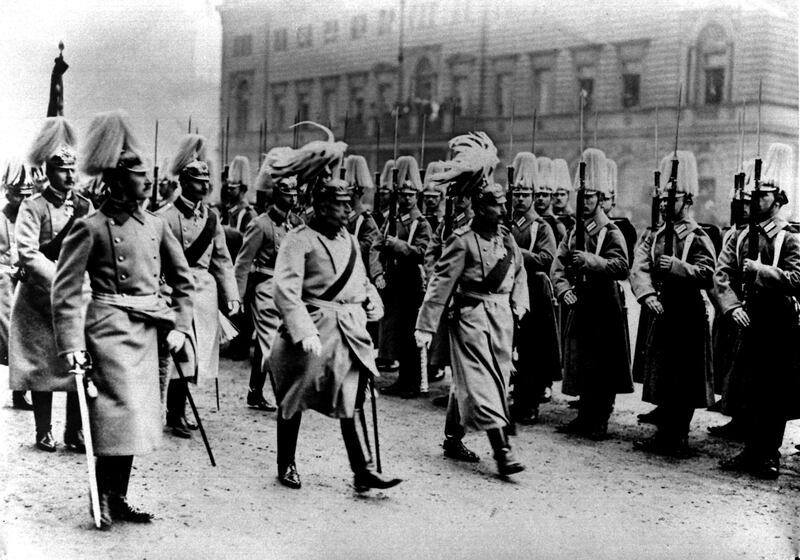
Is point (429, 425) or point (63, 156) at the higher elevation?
point (63, 156)

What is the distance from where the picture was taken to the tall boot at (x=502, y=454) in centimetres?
652

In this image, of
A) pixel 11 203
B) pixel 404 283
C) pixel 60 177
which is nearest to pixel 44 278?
pixel 11 203

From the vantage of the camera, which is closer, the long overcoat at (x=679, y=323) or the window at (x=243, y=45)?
the window at (x=243, y=45)

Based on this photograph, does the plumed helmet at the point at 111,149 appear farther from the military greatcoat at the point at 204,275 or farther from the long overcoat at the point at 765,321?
the long overcoat at the point at 765,321

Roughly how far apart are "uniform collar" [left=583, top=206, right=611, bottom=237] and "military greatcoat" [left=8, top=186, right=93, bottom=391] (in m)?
3.91

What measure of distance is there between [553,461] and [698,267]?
1813 mm

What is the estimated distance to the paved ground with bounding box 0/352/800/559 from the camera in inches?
220

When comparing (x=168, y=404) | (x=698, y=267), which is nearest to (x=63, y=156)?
(x=168, y=404)

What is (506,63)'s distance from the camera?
24.0 feet

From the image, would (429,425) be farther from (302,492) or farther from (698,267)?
(698,267)

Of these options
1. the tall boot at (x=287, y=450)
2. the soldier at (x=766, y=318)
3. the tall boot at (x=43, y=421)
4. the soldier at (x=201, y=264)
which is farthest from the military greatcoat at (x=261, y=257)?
the soldier at (x=766, y=318)

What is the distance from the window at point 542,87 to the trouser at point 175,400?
3.39m

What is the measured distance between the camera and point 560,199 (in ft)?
Answer: 30.8

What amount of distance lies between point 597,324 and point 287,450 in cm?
296
